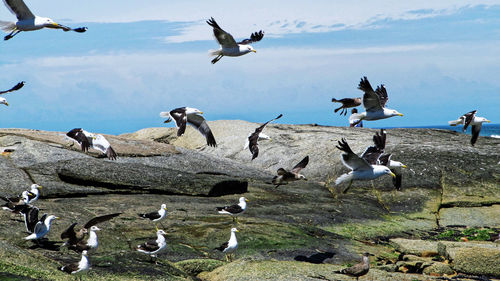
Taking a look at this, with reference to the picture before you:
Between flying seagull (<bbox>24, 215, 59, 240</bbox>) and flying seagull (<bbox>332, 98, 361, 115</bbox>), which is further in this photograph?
flying seagull (<bbox>332, 98, 361, 115</bbox>)

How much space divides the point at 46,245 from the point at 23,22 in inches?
254

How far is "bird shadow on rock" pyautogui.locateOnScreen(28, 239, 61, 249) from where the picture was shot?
14516mm

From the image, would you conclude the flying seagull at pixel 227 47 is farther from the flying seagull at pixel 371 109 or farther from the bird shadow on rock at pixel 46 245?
the bird shadow on rock at pixel 46 245

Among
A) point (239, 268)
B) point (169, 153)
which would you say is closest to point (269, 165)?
point (169, 153)

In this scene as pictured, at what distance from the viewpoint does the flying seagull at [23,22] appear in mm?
16734

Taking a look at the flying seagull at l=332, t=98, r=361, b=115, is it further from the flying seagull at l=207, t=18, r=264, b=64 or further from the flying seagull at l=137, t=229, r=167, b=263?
the flying seagull at l=137, t=229, r=167, b=263

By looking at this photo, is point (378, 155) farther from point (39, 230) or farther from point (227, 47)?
point (39, 230)

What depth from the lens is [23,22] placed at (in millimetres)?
17125

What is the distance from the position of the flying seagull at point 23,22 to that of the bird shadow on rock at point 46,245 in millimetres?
5762

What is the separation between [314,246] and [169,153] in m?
12.4

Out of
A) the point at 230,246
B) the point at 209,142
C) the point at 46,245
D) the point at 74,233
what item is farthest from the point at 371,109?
the point at 46,245

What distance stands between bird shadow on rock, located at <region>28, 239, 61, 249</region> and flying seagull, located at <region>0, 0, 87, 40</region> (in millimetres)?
5762

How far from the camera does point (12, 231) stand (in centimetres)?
1536

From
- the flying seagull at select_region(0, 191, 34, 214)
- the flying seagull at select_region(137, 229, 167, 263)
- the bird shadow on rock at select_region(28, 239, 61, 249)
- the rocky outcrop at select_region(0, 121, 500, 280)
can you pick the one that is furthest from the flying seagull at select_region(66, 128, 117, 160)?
the flying seagull at select_region(137, 229, 167, 263)
